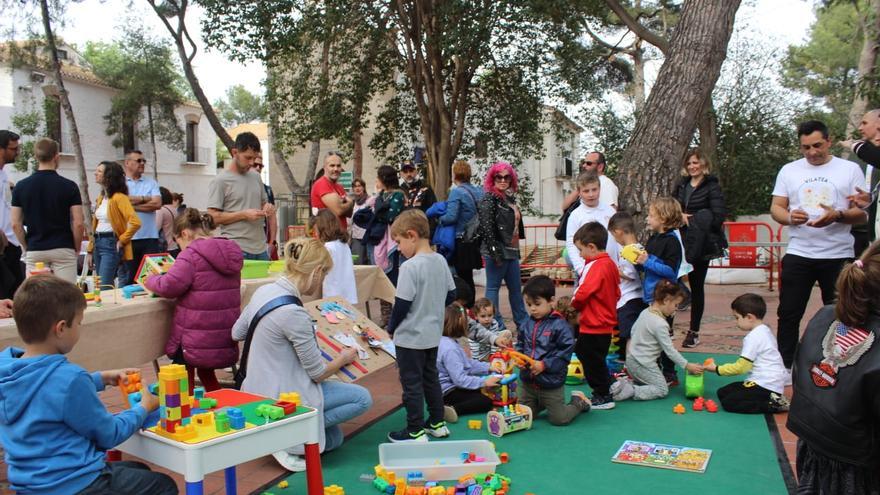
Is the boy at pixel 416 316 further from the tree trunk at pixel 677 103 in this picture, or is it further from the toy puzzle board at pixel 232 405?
the tree trunk at pixel 677 103

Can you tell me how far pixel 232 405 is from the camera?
3148 millimetres

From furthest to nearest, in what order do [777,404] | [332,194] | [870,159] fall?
[332,194] < [777,404] < [870,159]

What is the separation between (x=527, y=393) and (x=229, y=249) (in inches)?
87.8

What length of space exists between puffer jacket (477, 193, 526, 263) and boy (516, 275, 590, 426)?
227 centimetres

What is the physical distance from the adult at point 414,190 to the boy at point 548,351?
3.23 m

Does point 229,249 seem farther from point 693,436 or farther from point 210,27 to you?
point 210,27

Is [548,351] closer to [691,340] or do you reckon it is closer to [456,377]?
[456,377]

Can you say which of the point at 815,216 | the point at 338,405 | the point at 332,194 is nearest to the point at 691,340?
the point at 815,216

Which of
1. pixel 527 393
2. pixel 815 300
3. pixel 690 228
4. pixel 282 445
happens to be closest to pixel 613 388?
pixel 527 393

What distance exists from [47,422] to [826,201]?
16.7 feet

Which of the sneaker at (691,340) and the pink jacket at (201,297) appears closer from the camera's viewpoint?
the pink jacket at (201,297)

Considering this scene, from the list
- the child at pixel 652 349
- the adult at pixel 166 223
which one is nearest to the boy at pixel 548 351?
the child at pixel 652 349

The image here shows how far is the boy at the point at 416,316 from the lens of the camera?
4.36m

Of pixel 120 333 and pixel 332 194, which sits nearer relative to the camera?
pixel 120 333
